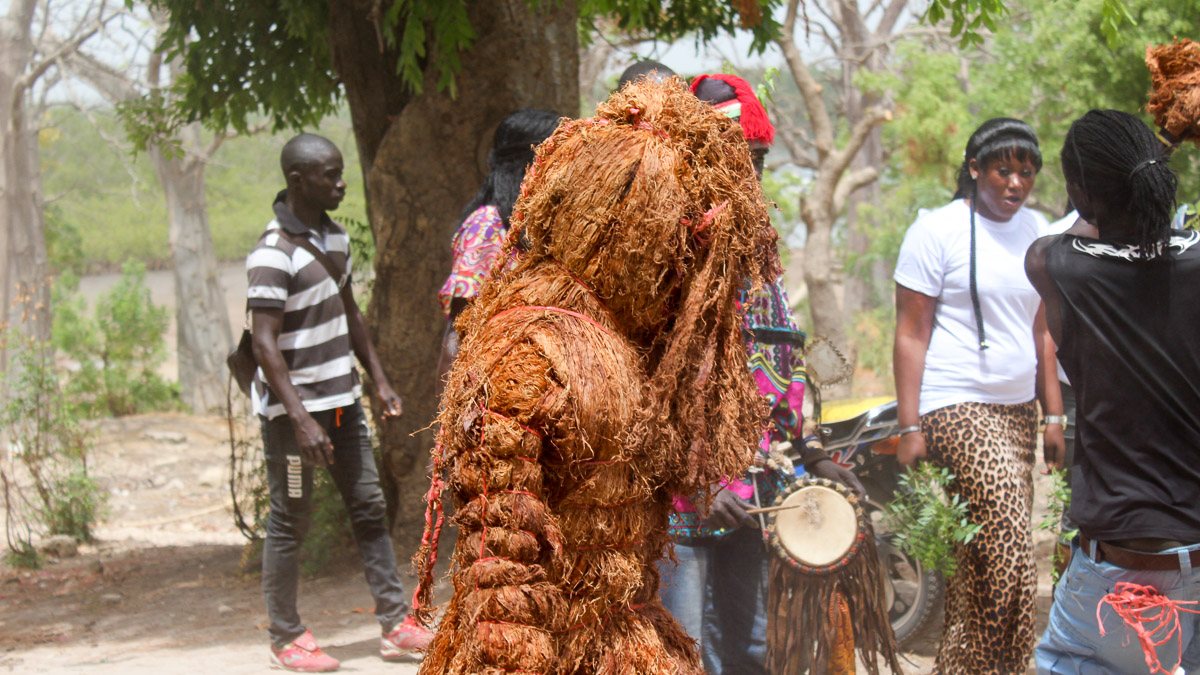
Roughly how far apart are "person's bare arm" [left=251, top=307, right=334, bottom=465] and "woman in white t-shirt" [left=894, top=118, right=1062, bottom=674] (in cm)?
229

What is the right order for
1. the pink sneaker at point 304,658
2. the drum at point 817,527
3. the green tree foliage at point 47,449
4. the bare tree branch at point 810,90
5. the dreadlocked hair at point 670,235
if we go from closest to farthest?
the dreadlocked hair at point 670,235
the drum at point 817,527
the pink sneaker at point 304,658
the green tree foliage at point 47,449
the bare tree branch at point 810,90

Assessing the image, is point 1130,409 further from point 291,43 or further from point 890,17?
point 890,17

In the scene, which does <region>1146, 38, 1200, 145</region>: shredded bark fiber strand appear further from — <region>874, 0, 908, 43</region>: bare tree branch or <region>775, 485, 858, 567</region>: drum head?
<region>874, 0, 908, 43</region>: bare tree branch

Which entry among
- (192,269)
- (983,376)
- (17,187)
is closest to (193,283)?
(192,269)

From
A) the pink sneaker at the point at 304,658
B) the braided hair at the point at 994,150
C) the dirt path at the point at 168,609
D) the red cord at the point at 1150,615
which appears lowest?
the dirt path at the point at 168,609

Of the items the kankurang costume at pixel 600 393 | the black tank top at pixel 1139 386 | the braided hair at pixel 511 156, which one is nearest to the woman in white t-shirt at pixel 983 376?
the black tank top at pixel 1139 386

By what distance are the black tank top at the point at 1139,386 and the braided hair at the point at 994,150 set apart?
39.6 inches

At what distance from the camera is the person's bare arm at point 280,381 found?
4094mm

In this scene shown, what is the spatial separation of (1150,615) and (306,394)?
3.19m

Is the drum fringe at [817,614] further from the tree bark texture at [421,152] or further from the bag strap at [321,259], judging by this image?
the tree bark texture at [421,152]

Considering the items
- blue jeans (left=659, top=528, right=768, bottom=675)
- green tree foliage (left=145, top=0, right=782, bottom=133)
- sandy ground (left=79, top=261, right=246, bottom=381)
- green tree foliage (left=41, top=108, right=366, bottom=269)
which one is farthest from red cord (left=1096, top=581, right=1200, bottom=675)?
sandy ground (left=79, top=261, right=246, bottom=381)

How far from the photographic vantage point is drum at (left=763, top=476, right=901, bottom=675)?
333cm

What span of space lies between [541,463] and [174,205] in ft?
54.8

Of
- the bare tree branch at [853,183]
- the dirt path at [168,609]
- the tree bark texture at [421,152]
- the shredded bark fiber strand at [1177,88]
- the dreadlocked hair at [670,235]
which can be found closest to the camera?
the dreadlocked hair at [670,235]
